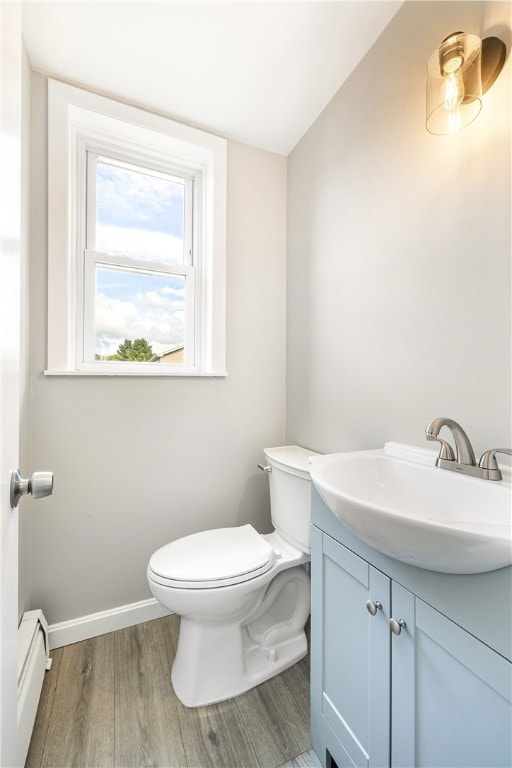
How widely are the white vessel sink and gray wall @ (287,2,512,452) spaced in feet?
0.46

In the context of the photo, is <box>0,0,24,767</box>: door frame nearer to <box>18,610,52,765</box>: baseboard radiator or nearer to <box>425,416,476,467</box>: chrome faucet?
<box>18,610,52,765</box>: baseboard radiator

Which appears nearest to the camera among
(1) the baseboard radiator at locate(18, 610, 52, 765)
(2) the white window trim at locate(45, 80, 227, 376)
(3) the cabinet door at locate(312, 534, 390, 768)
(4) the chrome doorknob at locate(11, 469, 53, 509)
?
(4) the chrome doorknob at locate(11, 469, 53, 509)

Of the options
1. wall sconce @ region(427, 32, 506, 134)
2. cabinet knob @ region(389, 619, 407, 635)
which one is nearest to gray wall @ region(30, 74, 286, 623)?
wall sconce @ region(427, 32, 506, 134)

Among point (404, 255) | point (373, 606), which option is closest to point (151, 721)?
point (373, 606)

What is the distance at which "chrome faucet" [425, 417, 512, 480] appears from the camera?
2.50 ft

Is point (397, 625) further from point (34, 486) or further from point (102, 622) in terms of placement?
point (102, 622)

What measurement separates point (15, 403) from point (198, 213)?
1488 mm

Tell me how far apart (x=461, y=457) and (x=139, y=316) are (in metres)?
1.48

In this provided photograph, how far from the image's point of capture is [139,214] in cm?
168

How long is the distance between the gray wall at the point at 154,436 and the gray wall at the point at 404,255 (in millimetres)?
232

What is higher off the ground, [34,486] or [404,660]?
[34,486]

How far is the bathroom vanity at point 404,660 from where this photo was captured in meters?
0.52

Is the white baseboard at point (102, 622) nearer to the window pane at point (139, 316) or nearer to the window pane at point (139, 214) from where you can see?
the window pane at point (139, 316)

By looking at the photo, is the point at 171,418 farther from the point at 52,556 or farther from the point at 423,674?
the point at 423,674
